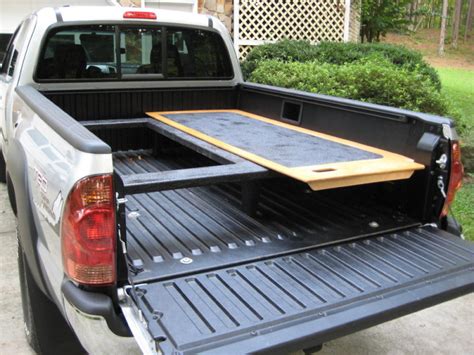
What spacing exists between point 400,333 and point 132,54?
3.11 meters

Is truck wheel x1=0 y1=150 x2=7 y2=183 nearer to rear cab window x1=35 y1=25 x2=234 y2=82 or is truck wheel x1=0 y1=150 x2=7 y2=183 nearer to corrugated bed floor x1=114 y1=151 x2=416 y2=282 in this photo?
rear cab window x1=35 y1=25 x2=234 y2=82

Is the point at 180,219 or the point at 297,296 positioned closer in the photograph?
the point at 297,296

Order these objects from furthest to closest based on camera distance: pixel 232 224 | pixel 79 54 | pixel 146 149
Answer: pixel 146 149 < pixel 79 54 < pixel 232 224

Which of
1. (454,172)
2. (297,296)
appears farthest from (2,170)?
(454,172)

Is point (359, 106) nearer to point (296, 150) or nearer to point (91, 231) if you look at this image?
point (296, 150)

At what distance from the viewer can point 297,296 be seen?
2.33 m

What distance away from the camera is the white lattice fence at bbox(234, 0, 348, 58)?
1249 cm

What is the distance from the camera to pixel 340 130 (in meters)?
3.92

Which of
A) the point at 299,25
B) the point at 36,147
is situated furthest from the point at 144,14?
the point at 299,25

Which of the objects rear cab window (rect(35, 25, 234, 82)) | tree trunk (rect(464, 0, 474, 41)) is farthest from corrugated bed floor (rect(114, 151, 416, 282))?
tree trunk (rect(464, 0, 474, 41))

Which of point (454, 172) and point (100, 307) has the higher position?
point (454, 172)

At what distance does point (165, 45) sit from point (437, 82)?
24.3 feet

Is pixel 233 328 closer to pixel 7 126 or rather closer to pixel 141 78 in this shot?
pixel 7 126

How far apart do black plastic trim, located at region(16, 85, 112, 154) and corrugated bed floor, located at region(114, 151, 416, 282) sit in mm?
631
